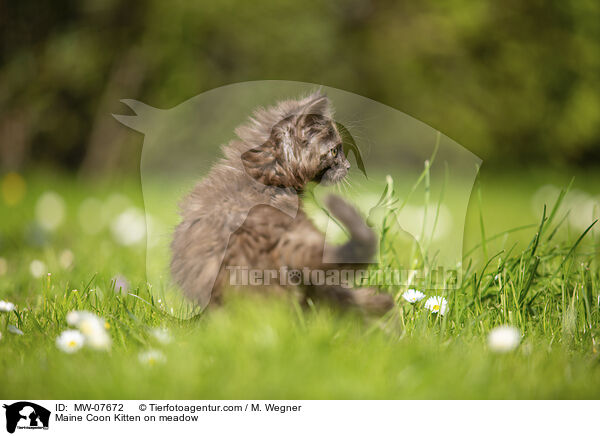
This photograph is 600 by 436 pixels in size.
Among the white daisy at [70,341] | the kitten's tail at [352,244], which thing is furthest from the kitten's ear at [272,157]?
the white daisy at [70,341]

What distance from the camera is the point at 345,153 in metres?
1.81

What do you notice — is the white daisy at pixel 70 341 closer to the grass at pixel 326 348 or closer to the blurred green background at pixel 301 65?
the grass at pixel 326 348

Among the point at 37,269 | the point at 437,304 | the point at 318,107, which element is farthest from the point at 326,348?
the point at 37,269

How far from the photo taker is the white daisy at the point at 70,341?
1.45 meters

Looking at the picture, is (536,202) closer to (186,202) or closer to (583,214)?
(583,214)

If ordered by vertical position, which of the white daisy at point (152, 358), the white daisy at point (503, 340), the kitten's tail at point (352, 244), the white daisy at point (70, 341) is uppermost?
the kitten's tail at point (352, 244)

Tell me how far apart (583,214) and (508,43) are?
4279 millimetres

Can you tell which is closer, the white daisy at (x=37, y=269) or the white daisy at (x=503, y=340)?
the white daisy at (x=503, y=340)

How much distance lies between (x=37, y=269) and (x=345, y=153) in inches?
60.7

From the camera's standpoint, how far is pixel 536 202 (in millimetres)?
5039

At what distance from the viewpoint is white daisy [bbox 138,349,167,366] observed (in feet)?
4.43
